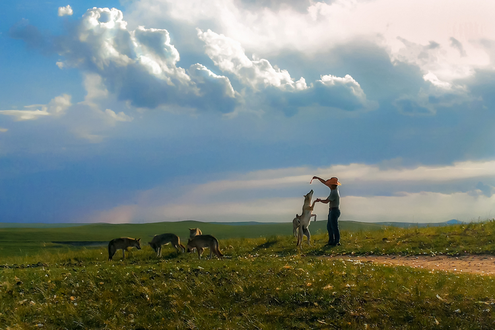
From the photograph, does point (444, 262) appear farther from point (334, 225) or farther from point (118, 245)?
point (118, 245)

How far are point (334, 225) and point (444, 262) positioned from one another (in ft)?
23.2

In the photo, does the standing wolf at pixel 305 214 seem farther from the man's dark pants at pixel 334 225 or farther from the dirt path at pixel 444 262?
the dirt path at pixel 444 262

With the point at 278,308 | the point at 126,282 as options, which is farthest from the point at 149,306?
the point at 278,308

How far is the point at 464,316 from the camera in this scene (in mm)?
10680

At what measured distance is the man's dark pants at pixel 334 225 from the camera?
25938mm

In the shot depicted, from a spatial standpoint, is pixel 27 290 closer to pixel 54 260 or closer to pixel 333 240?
pixel 54 260

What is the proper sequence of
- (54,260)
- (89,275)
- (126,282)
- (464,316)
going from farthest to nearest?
(54,260), (89,275), (126,282), (464,316)

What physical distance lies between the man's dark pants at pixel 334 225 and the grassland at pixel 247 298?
8.96 meters

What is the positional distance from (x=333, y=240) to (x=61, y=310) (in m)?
18.9

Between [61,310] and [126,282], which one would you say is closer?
[61,310]

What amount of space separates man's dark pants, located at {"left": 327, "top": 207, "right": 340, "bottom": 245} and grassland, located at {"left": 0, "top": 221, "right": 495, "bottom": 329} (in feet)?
29.4

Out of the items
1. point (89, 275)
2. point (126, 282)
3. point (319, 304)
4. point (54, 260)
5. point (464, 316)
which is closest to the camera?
point (464, 316)

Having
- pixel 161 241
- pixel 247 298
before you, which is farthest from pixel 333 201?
pixel 247 298

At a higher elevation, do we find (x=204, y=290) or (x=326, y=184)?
(x=326, y=184)
